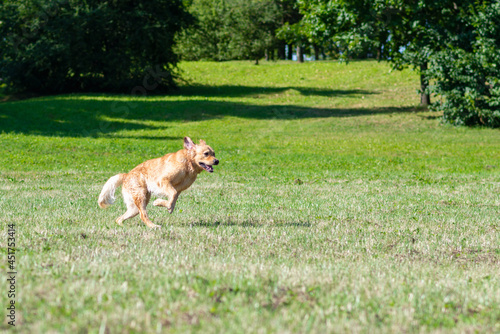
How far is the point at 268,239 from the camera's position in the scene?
823 centimetres

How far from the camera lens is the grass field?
4484mm

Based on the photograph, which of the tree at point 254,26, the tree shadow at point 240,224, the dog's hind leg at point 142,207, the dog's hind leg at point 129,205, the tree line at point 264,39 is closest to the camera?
the dog's hind leg at point 142,207

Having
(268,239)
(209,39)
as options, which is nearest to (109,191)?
(268,239)

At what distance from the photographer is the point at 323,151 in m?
25.5

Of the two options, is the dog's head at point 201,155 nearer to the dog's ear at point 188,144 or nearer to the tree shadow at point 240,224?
the dog's ear at point 188,144

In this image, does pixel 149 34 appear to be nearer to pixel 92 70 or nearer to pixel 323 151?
pixel 92 70

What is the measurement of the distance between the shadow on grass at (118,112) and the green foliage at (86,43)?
2.91 m

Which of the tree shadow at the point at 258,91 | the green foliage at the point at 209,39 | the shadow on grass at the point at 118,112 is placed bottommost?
the tree shadow at the point at 258,91

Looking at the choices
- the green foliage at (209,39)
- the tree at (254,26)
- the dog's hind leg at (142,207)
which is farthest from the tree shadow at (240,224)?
the green foliage at (209,39)

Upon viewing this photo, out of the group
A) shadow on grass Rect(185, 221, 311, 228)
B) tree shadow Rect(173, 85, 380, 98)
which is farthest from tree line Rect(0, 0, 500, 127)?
shadow on grass Rect(185, 221, 311, 228)

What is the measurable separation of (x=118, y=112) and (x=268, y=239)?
102ft

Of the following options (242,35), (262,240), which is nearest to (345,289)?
(262,240)

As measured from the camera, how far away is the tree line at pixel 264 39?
2972 centimetres

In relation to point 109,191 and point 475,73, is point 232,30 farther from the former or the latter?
point 109,191
